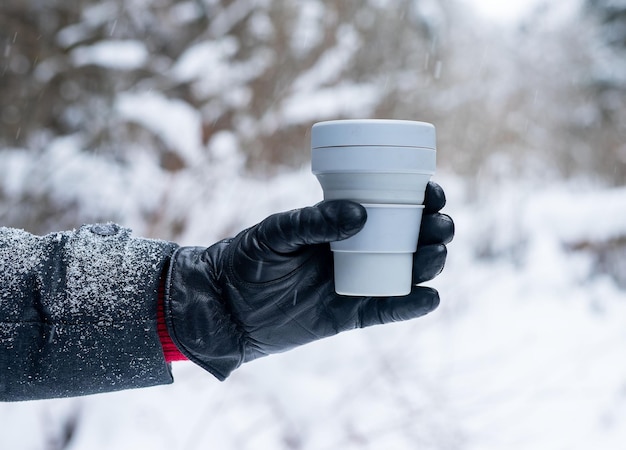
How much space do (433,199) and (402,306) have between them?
0.27 metres

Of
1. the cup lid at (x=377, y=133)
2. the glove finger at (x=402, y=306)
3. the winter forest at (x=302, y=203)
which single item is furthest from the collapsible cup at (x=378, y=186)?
the winter forest at (x=302, y=203)

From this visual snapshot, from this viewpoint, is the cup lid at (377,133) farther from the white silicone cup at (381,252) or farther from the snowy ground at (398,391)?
the snowy ground at (398,391)

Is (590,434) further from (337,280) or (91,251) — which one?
(91,251)

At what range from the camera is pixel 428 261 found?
150 cm

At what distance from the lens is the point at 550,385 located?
4.45m

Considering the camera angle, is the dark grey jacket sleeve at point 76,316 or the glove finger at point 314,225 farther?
the dark grey jacket sleeve at point 76,316

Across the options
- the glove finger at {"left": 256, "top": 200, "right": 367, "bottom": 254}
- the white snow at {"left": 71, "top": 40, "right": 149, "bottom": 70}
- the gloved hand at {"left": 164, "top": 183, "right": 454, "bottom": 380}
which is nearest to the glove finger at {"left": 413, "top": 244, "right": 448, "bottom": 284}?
the gloved hand at {"left": 164, "top": 183, "right": 454, "bottom": 380}

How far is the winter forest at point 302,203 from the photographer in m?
3.57

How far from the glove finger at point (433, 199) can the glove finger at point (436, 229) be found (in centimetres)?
2

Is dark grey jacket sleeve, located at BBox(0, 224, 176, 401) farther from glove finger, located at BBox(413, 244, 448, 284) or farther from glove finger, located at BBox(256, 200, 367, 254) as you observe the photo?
glove finger, located at BBox(413, 244, 448, 284)

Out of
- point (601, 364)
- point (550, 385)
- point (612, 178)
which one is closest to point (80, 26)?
point (550, 385)

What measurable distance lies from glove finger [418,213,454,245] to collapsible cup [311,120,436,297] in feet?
0.24


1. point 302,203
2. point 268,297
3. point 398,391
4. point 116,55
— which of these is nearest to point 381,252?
point 268,297

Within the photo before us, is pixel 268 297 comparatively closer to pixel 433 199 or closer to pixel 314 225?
pixel 314 225
